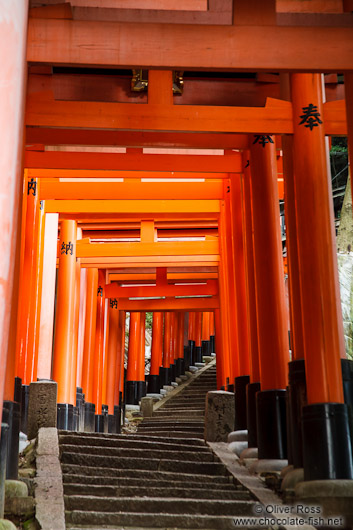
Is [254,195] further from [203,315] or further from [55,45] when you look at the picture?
[203,315]

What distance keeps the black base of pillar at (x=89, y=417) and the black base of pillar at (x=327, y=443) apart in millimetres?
9475

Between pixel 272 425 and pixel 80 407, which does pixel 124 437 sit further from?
pixel 80 407

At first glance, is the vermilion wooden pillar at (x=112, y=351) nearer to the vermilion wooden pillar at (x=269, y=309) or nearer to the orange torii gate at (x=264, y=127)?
the orange torii gate at (x=264, y=127)

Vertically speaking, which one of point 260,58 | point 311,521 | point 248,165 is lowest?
point 311,521

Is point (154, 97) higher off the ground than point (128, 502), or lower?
higher

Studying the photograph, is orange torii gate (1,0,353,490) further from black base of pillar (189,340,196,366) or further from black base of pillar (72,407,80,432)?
black base of pillar (189,340,196,366)

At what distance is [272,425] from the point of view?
29.7ft


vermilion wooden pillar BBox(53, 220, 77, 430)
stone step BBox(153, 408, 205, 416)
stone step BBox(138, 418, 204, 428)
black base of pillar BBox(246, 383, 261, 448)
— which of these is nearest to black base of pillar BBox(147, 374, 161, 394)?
stone step BBox(153, 408, 205, 416)

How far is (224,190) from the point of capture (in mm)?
13547

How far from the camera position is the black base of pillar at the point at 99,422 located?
1767 cm

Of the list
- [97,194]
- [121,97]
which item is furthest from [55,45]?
[97,194]

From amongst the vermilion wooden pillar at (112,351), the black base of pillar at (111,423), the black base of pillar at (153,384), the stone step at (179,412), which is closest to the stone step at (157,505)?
the stone step at (179,412)

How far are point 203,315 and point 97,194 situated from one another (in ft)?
60.5

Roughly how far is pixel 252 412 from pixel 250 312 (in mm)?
1343
